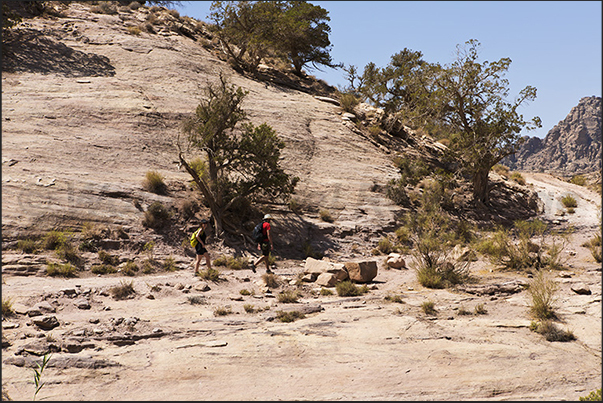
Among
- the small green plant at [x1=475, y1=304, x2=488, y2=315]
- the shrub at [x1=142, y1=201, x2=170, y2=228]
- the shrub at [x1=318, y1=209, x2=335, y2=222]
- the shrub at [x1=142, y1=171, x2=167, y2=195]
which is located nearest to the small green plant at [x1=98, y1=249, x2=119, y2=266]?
the shrub at [x1=142, y1=201, x2=170, y2=228]

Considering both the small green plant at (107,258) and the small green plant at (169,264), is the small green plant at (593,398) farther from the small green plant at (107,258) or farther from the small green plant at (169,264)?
the small green plant at (107,258)

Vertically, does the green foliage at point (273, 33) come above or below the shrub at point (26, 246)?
above

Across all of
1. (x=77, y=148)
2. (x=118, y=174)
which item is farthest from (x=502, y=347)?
(x=77, y=148)

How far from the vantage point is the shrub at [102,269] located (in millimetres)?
12258

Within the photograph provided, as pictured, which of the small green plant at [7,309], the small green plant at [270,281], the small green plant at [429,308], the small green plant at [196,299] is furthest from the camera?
the small green plant at [270,281]

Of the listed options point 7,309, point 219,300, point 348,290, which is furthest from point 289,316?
point 7,309

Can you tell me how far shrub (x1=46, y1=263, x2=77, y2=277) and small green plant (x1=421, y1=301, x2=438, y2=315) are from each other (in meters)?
9.45

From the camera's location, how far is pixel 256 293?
11492mm

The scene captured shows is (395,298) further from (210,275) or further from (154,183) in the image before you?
(154,183)

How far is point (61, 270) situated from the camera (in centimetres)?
1154

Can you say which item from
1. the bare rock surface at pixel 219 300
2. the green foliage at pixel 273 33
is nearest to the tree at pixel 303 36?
the green foliage at pixel 273 33

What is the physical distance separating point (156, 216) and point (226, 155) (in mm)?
3647

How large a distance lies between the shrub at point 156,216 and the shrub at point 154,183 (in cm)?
88

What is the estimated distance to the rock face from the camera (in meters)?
88.1
